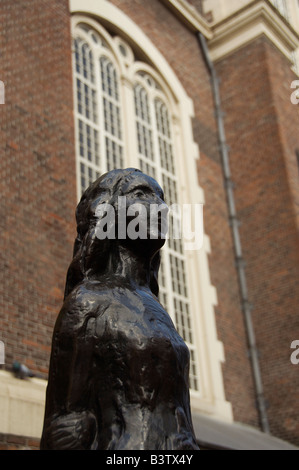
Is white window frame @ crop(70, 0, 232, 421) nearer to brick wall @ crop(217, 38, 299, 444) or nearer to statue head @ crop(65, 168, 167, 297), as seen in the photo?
brick wall @ crop(217, 38, 299, 444)

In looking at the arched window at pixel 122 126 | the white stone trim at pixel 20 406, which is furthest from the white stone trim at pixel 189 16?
the white stone trim at pixel 20 406

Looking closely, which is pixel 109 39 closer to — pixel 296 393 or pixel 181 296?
pixel 181 296

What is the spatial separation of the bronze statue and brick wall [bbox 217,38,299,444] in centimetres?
986

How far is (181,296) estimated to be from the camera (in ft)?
38.4

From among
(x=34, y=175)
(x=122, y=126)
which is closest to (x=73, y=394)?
(x=34, y=175)

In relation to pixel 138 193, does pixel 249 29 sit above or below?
above

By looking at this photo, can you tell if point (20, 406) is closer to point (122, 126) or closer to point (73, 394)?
point (73, 394)

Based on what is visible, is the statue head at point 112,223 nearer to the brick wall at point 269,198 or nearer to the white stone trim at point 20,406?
the white stone trim at point 20,406

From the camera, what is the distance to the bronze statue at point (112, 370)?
2129mm

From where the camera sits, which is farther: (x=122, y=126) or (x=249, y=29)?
(x=249, y=29)

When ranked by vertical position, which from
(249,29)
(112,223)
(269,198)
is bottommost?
(112,223)

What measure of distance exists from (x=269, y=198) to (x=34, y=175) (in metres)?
5.97

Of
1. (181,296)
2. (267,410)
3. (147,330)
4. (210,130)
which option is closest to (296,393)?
(267,410)

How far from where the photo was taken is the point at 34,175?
8.41m
